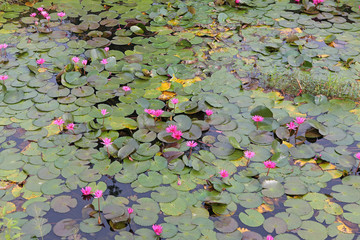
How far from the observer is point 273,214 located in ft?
8.71

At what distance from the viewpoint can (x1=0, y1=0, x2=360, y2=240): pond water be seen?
2.63 meters

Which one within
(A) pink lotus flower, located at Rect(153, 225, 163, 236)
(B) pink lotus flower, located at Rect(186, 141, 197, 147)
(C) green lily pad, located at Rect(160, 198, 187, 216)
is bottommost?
(C) green lily pad, located at Rect(160, 198, 187, 216)

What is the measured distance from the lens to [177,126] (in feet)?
11.0

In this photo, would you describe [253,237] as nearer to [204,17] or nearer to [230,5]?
[204,17]

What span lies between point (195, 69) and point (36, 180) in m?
2.00

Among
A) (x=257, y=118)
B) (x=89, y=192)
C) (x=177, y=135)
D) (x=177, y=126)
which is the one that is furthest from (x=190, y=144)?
(x=89, y=192)

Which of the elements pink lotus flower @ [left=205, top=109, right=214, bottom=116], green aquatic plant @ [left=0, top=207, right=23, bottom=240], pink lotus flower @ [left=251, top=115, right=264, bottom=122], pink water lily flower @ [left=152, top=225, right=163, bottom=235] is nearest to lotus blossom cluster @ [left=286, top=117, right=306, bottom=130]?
pink lotus flower @ [left=251, top=115, right=264, bottom=122]

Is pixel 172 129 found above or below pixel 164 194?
above

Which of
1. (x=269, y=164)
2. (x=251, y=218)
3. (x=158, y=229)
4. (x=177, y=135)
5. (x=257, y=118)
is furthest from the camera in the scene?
(x=257, y=118)

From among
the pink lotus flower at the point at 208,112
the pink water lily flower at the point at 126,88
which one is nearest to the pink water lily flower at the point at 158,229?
the pink lotus flower at the point at 208,112

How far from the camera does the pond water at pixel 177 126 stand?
2627mm

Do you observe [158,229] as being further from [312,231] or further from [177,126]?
[177,126]

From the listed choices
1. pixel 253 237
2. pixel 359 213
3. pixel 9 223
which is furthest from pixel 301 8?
pixel 9 223

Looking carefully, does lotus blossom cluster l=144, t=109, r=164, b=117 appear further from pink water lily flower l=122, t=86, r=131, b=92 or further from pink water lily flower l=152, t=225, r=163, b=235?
pink water lily flower l=152, t=225, r=163, b=235
